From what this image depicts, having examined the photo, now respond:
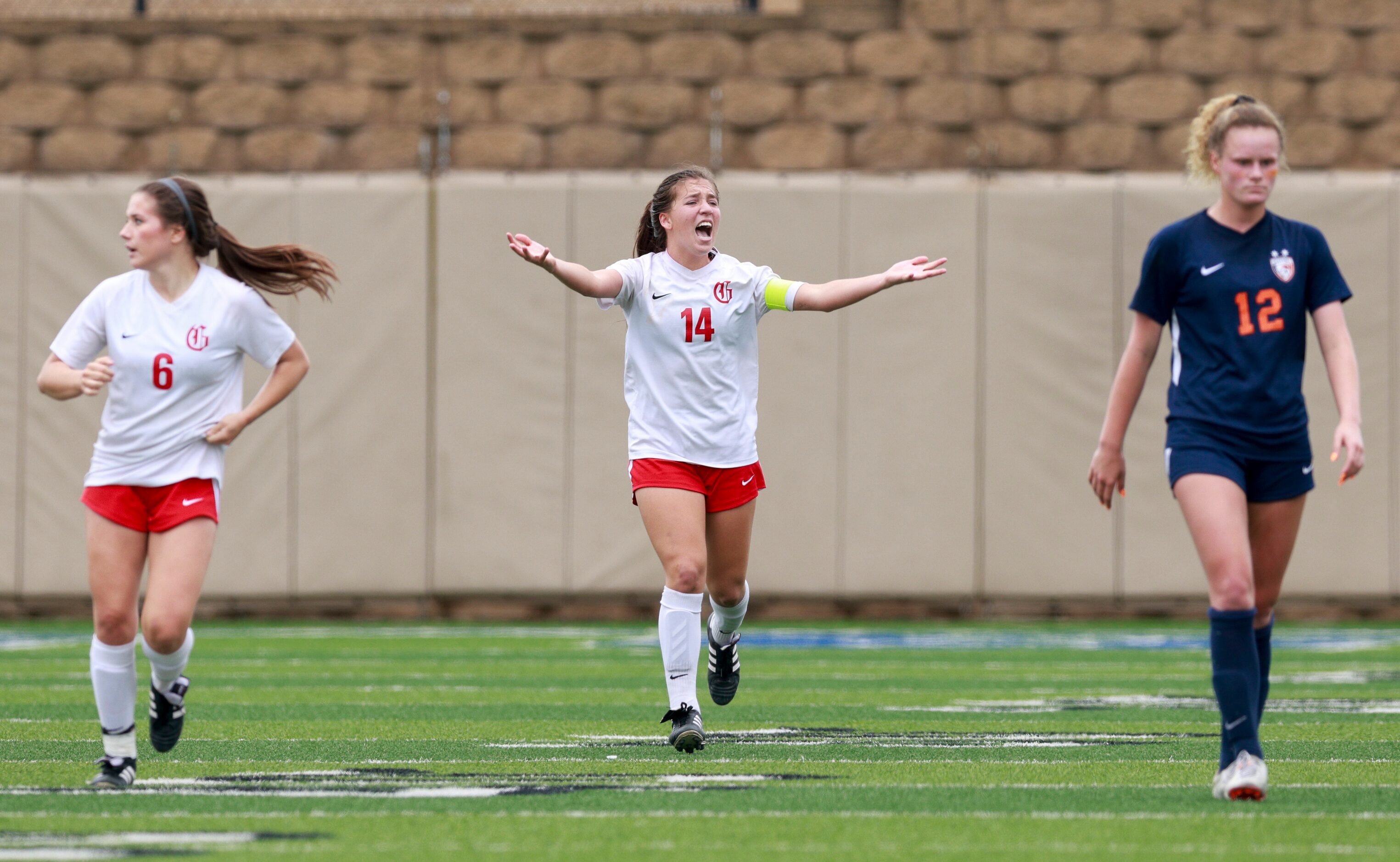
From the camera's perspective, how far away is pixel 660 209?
7.42 metres

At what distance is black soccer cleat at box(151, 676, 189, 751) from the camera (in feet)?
20.5

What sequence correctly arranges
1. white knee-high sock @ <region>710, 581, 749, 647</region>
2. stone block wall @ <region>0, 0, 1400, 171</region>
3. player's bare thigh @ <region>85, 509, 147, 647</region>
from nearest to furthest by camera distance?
player's bare thigh @ <region>85, 509, 147, 647</region> → white knee-high sock @ <region>710, 581, 749, 647</region> → stone block wall @ <region>0, 0, 1400, 171</region>

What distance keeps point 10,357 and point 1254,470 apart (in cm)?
1264

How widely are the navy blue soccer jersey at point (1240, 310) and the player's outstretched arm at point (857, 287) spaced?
3.41 feet

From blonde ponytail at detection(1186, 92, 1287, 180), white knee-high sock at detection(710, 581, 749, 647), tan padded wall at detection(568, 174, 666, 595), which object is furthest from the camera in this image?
tan padded wall at detection(568, 174, 666, 595)

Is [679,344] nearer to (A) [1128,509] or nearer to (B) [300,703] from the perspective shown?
(B) [300,703]

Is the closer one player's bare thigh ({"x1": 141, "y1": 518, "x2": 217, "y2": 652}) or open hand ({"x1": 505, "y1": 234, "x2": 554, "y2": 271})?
player's bare thigh ({"x1": 141, "y1": 518, "x2": 217, "y2": 652})

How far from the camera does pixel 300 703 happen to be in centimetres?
937

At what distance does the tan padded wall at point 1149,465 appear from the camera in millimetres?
15477

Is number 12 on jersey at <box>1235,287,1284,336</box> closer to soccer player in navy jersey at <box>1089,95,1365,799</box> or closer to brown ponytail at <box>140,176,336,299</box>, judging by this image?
soccer player in navy jersey at <box>1089,95,1365,799</box>

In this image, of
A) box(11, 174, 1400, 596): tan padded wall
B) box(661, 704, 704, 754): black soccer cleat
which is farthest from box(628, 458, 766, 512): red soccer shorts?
box(11, 174, 1400, 596): tan padded wall

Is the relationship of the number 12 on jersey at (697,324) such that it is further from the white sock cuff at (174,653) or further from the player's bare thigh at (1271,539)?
the player's bare thigh at (1271,539)

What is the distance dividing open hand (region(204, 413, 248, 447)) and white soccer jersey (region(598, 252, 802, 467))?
5.21 feet

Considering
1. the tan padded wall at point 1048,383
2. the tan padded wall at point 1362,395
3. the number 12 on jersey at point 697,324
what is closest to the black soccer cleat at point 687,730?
the number 12 on jersey at point 697,324
